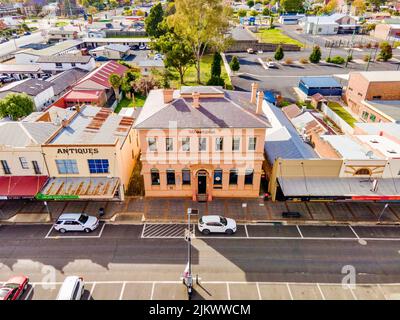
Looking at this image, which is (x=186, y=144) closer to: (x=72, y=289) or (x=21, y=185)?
(x=72, y=289)

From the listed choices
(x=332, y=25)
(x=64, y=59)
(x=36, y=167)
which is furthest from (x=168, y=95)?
(x=332, y=25)

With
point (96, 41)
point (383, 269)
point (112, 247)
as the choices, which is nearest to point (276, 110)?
point (383, 269)

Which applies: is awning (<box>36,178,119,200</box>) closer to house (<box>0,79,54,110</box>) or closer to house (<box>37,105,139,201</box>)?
house (<box>37,105,139,201</box>)

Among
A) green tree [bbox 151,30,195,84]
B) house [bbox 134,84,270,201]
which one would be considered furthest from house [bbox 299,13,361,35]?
house [bbox 134,84,270,201]

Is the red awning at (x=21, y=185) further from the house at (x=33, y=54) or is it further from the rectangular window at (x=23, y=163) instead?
the house at (x=33, y=54)

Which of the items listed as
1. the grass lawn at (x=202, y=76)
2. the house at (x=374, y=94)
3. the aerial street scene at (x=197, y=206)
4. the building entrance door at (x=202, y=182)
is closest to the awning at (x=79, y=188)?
the aerial street scene at (x=197, y=206)
